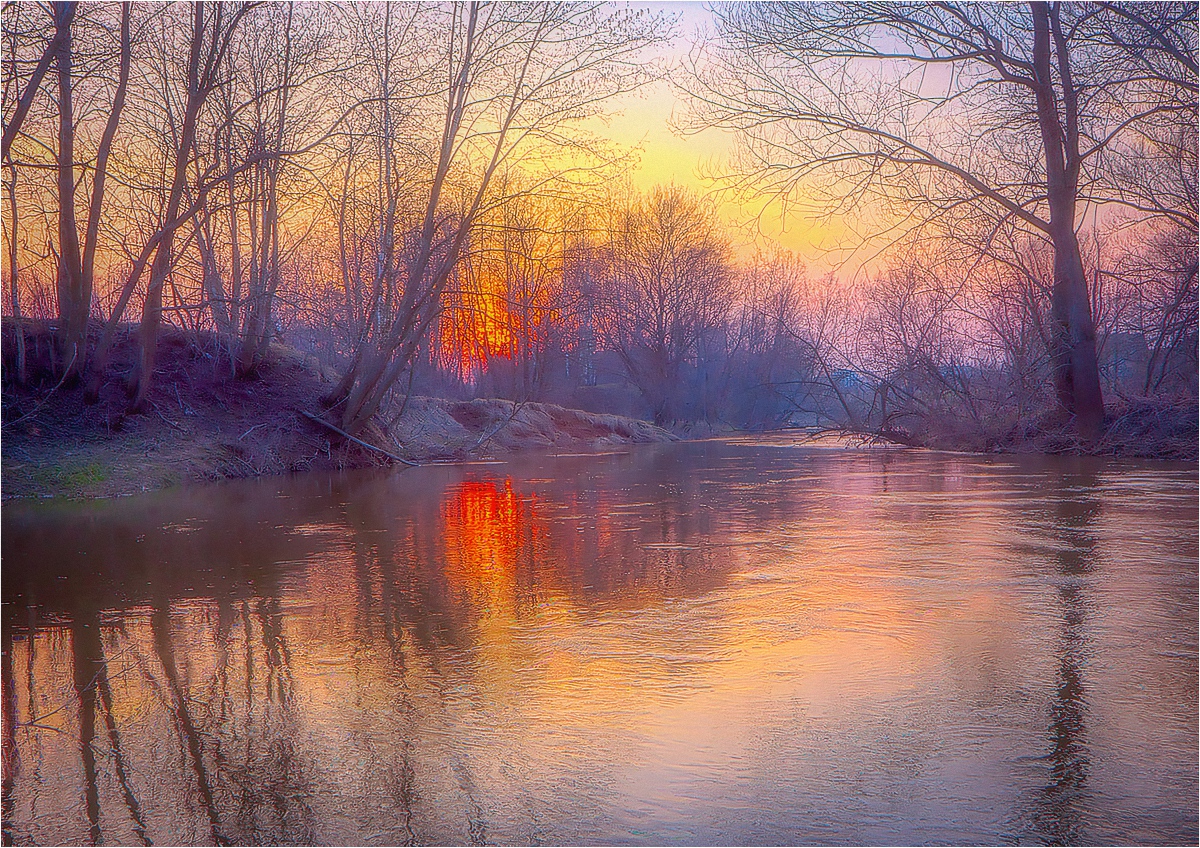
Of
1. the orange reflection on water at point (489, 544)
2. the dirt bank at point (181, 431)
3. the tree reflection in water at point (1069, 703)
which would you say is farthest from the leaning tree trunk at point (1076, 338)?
the dirt bank at point (181, 431)

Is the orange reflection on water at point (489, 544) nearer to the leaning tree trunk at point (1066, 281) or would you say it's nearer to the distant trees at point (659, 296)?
the leaning tree trunk at point (1066, 281)

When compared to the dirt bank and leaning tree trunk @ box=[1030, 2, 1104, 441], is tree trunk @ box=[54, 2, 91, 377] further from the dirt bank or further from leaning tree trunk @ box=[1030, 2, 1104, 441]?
leaning tree trunk @ box=[1030, 2, 1104, 441]

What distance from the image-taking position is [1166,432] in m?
14.9

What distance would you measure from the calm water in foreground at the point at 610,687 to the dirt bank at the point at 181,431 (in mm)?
5171

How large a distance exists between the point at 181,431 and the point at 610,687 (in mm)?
13378

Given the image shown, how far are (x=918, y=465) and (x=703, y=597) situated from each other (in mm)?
11075

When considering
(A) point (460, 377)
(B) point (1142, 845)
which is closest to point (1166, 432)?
(B) point (1142, 845)

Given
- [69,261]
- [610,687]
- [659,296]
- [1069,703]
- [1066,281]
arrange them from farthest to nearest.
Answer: [659,296] → [1066,281] → [69,261] → [610,687] → [1069,703]

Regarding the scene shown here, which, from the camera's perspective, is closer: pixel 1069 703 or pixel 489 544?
pixel 1069 703

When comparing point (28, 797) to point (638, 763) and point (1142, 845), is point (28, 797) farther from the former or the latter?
point (1142, 845)

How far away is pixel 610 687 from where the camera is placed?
10.7ft

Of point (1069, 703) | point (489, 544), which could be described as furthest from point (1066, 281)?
point (1069, 703)

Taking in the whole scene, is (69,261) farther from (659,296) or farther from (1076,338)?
(659,296)

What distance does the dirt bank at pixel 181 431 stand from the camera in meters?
11.9
